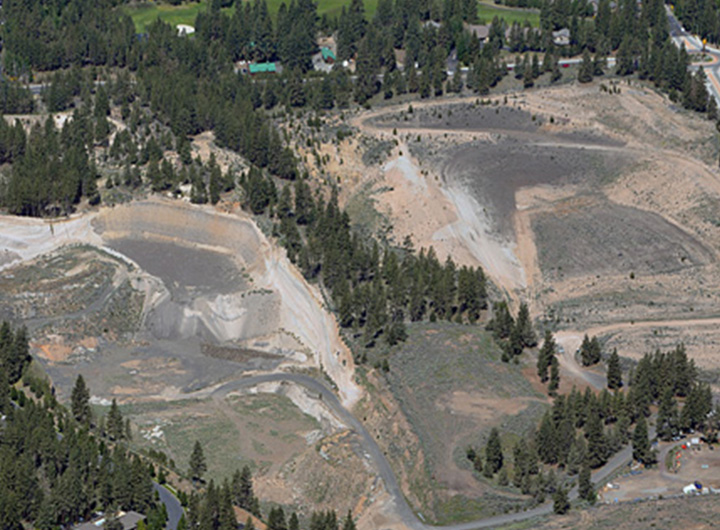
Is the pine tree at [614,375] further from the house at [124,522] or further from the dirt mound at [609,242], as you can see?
the house at [124,522]

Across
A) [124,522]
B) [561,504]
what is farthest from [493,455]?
[124,522]

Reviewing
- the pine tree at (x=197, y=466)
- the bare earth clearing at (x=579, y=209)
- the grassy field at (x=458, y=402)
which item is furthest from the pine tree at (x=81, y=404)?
the bare earth clearing at (x=579, y=209)

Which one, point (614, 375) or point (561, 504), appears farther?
point (614, 375)

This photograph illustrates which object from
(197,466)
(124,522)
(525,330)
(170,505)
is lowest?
(197,466)

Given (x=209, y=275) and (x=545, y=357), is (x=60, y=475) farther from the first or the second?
(x=545, y=357)

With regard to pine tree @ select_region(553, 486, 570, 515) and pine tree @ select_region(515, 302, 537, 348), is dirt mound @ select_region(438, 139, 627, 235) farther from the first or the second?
pine tree @ select_region(553, 486, 570, 515)

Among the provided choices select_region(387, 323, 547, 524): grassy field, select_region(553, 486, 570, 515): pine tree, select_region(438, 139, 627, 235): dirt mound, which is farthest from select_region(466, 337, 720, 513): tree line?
select_region(438, 139, 627, 235): dirt mound

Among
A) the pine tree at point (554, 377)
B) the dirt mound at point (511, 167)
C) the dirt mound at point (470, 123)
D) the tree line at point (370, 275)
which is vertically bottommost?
the pine tree at point (554, 377)
